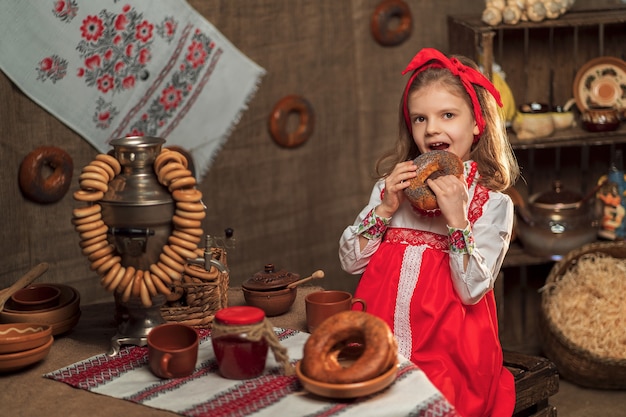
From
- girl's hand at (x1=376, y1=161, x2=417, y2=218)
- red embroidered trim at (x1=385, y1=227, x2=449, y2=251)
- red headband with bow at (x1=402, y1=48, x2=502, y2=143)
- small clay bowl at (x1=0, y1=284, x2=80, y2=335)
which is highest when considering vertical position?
red headband with bow at (x1=402, y1=48, x2=502, y2=143)

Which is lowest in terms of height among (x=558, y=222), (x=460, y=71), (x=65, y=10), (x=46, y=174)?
(x=558, y=222)

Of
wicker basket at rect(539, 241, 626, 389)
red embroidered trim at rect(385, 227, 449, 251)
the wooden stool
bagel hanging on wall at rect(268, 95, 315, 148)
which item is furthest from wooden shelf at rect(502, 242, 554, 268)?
red embroidered trim at rect(385, 227, 449, 251)

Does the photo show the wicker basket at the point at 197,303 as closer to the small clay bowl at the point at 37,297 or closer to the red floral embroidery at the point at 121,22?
the small clay bowl at the point at 37,297

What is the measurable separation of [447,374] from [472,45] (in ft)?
7.35

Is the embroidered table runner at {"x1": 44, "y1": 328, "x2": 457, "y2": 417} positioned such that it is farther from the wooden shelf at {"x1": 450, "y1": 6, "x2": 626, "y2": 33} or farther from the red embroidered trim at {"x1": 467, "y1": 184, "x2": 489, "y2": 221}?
the wooden shelf at {"x1": 450, "y1": 6, "x2": 626, "y2": 33}

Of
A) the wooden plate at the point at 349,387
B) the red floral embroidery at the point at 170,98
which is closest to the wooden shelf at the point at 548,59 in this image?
the red floral embroidery at the point at 170,98

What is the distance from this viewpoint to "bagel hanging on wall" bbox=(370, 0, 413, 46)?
4.79 metres

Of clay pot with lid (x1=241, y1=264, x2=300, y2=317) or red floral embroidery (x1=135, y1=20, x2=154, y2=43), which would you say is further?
red floral embroidery (x1=135, y1=20, x2=154, y2=43)

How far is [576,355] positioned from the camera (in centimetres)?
403

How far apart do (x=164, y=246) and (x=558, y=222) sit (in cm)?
262

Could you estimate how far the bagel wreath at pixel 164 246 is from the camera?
218 centimetres

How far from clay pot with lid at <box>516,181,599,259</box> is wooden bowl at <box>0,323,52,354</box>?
8.86ft

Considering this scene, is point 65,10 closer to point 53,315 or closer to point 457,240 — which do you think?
point 53,315

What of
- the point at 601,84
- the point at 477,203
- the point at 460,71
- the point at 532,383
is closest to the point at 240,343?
the point at 477,203
